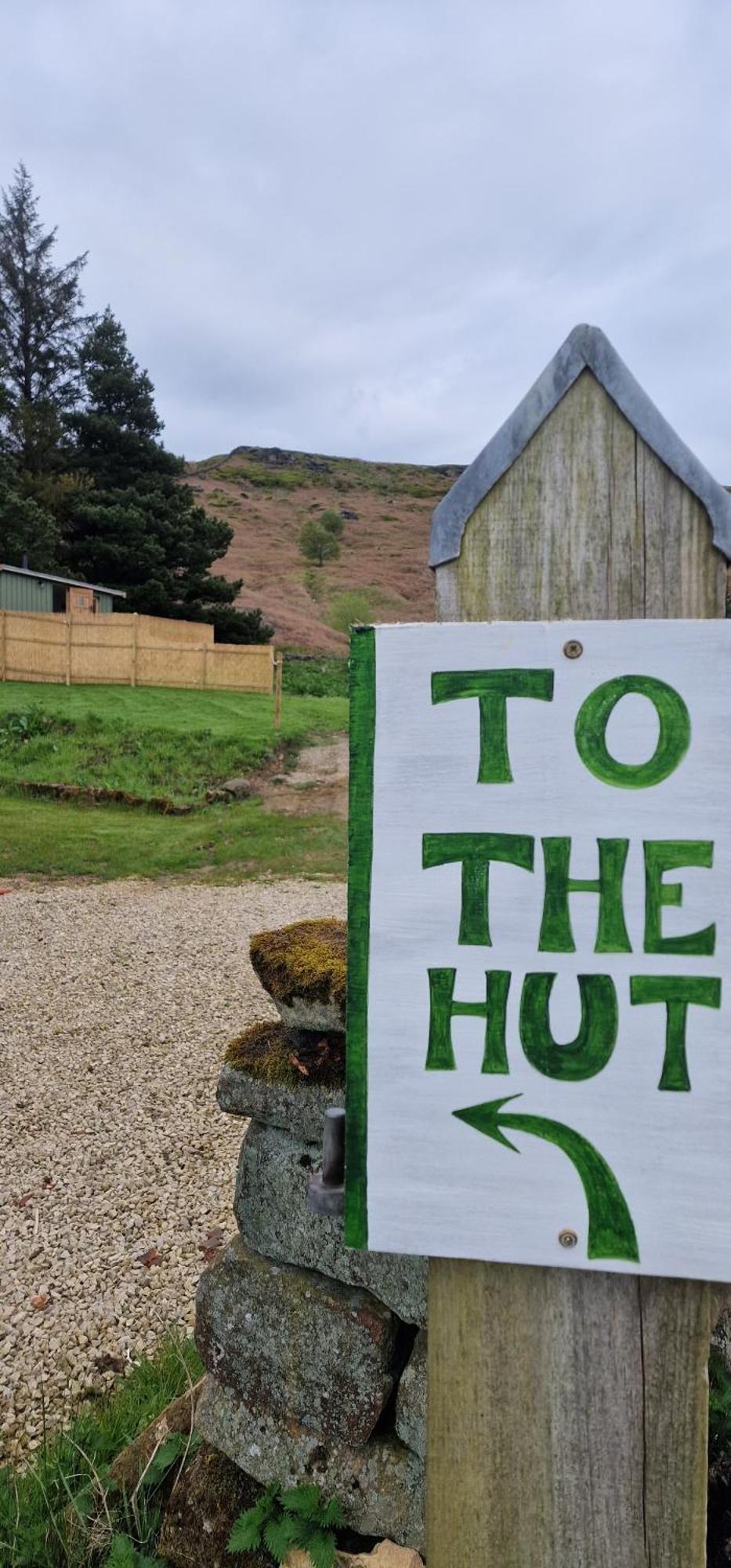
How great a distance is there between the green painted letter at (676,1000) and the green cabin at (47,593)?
886 inches

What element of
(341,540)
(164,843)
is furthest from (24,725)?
(341,540)

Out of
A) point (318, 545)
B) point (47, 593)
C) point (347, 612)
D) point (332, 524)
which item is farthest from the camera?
point (332, 524)

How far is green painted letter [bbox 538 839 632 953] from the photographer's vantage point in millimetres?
973

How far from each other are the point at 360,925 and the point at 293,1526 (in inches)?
55.3

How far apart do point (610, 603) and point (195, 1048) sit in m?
4.46

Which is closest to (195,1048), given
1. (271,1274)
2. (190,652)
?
(271,1274)

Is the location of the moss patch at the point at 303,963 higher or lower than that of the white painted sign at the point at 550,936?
lower

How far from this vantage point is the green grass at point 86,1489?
1929mm

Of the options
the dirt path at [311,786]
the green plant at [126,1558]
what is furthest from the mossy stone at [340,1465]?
the dirt path at [311,786]

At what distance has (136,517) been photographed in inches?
1032

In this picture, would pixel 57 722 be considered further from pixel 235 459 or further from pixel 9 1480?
pixel 235 459

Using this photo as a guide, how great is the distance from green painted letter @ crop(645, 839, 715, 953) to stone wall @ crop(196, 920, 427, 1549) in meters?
1.08

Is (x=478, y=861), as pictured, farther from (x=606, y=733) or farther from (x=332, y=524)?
(x=332, y=524)

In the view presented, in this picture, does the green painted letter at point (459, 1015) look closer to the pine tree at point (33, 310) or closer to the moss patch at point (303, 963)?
the moss patch at point (303, 963)
